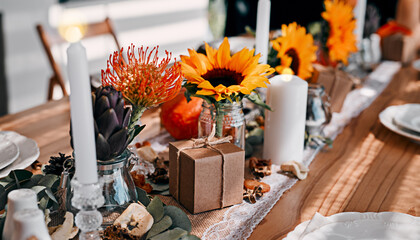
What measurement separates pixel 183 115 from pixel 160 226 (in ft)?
1.31

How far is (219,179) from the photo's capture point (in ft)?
2.35

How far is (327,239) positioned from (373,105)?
0.85 metres

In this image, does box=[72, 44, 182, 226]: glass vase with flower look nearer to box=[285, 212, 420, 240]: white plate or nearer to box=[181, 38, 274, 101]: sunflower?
box=[181, 38, 274, 101]: sunflower

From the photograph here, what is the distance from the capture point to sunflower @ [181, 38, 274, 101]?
75cm

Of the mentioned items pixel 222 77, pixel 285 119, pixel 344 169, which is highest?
pixel 222 77

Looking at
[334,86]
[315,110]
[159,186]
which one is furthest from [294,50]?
[159,186]

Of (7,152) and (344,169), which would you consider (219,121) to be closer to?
(344,169)

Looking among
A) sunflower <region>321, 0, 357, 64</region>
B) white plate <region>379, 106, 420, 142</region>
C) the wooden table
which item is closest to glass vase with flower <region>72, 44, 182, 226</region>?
the wooden table

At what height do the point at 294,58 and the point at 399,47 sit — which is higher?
the point at 294,58

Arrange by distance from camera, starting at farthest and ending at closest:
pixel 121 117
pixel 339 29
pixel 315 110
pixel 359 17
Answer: pixel 359 17, pixel 339 29, pixel 315 110, pixel 121 117

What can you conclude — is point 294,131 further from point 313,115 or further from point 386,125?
point 386,125

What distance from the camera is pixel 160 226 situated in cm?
62

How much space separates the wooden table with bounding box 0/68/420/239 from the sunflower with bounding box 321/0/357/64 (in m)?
0.20

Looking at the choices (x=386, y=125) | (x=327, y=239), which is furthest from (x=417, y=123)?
(x=327, y=239)
